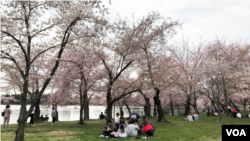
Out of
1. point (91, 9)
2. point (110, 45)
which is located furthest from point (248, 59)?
point (91, 9)

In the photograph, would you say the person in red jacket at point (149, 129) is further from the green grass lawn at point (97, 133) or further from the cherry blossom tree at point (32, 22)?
the cherry blossom tree at point (32, 22)

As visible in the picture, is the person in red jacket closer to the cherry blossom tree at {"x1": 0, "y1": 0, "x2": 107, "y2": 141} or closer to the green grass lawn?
the green grass lawn

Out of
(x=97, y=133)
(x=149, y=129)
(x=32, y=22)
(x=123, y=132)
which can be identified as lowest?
(x=97, y=133)

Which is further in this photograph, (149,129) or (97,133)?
(97,133)

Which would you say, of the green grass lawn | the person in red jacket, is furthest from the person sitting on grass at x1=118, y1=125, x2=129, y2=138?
the person in red jacket

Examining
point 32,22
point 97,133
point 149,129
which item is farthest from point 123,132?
point 32,22

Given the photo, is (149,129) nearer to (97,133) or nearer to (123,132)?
(123,132)

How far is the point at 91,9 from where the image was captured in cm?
872

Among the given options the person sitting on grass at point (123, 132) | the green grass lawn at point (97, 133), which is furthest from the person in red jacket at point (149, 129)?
the person sitting on grass at point (123, 132)

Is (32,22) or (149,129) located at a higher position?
(32,22)

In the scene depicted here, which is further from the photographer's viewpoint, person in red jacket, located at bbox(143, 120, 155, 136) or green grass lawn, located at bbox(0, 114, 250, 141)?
person in red jacket, located at bbox(143, 120, 155, 136)

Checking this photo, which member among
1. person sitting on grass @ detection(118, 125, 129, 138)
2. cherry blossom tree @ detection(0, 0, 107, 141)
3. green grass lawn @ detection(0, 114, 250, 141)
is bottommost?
green grass lawn @ detection(0, 114, 250, 141)

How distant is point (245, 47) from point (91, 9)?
24498 millimetres

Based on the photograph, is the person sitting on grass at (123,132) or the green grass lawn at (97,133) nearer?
the green grass lawn at (97,133)
